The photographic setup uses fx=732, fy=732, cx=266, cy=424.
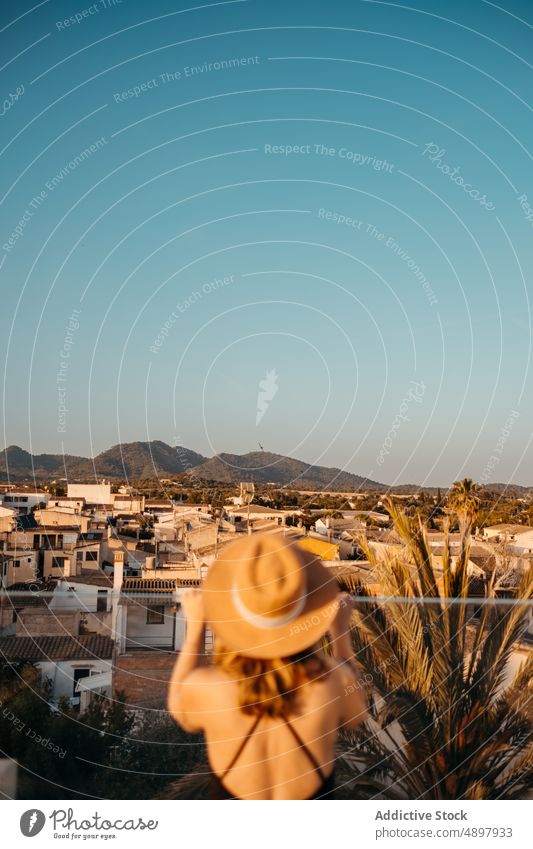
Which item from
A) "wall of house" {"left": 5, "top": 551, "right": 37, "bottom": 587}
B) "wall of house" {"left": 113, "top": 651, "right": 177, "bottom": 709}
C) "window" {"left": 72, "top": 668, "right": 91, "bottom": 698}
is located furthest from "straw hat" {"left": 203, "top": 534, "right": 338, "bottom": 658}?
"wall of house" {"left": 5, "top": 551, "right": 37, "bottom": 587}

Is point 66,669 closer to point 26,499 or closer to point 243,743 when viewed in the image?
point 243,743

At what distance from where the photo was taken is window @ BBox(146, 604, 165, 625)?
5.23 m

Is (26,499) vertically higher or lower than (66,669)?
higher

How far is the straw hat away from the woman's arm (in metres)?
0.02

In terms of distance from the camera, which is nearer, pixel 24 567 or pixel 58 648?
pixel 58 648

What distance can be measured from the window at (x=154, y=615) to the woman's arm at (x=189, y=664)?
4.27 meters

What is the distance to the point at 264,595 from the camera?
3.11 feet

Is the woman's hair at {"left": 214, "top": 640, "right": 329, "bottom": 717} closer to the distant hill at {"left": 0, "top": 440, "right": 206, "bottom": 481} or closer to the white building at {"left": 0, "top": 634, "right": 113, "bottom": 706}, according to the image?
the distant hill at {"left": 0, "top": 440, "right": 206, "bottom": 481}

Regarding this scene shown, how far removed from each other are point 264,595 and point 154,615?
4.95 meters

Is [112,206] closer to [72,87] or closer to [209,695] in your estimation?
[72,87]

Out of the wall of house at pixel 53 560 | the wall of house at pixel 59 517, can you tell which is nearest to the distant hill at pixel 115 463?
the wall of house at pixel 53 560

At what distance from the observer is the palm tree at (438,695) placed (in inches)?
81.8

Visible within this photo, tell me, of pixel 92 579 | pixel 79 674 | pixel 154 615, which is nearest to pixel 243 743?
pixel 154 615

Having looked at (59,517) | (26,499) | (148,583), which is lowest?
(148,583)
